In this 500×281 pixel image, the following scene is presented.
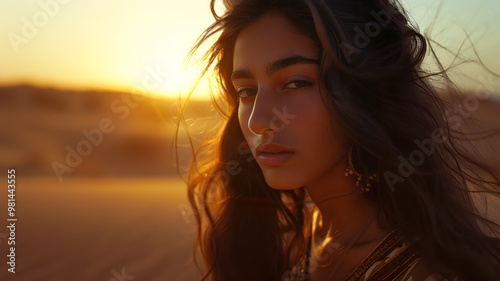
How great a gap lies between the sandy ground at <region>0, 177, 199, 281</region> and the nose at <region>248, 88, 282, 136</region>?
5.81ft

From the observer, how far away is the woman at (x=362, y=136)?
245 cm

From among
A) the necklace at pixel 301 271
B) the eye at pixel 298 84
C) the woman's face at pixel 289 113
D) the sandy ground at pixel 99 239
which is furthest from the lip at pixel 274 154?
the sandy ground at pixel 99 239

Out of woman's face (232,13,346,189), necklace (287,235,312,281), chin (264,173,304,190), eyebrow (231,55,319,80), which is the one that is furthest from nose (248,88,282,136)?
necklace (287,235,312,281)

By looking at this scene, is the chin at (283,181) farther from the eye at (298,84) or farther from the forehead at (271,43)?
the forehead at (271,43)

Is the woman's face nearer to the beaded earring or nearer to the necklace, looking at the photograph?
the beaded earring

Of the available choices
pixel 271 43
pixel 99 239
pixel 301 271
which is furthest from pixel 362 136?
pixel 99 239

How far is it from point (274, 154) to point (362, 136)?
426mm

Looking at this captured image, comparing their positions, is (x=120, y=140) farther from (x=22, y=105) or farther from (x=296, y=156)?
(x=296, y=156)

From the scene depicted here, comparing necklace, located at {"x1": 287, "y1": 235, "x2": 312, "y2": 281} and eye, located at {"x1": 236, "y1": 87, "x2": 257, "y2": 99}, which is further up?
eye, located at {"x1": 236, "y1": 87, "x2": 257, "y2": 99}

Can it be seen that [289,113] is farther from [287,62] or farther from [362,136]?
[362,136]

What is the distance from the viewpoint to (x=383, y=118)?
2.54 metres

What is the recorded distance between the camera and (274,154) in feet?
8.57

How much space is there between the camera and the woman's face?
8.36ft

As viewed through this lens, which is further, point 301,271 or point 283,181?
point 301,271
